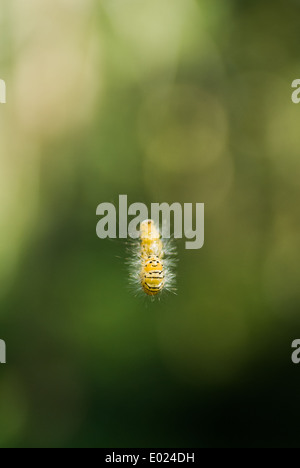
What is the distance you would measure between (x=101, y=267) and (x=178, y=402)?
0.49m

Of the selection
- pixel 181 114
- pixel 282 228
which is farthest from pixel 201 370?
pixel 181 114

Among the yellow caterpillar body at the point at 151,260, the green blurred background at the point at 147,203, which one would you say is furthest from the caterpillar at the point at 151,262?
the green blurred background at the point at 147,203

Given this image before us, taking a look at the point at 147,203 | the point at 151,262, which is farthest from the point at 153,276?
the point at 147,203

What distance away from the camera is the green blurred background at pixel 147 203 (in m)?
1.67

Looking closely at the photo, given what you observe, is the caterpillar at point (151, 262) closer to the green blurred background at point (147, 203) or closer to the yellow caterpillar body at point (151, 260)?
the yellow caterpillar body at point (151, 260)

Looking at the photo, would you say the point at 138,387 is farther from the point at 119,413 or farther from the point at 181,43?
the point at 181,43

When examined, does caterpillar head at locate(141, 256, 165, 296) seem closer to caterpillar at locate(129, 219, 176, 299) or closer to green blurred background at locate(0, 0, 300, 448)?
caterpillar at locate(129, 219, 176, 299)

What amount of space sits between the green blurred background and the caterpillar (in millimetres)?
455

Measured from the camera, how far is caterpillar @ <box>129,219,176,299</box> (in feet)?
3.59

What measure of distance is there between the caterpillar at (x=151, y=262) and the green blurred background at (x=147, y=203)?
0.45 m

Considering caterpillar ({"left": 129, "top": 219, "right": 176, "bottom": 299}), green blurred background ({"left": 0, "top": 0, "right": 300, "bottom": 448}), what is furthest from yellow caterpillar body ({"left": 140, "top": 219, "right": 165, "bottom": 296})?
green blurred background ({"left": 0, "top": 0, "right": 300, "bottom": 448})

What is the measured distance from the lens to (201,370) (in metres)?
1.73

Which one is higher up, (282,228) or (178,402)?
(282,228)

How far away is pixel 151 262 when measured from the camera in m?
1.11
